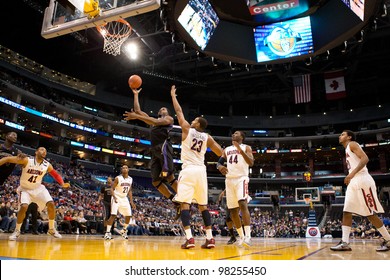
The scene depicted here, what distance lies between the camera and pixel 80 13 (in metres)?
8.71

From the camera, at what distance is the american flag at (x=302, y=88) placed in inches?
1203

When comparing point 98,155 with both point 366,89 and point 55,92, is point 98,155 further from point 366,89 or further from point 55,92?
point 366,89

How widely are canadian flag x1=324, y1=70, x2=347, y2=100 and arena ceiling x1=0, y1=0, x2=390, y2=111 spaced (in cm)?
223

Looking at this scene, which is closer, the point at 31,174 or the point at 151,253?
the point at 151,253

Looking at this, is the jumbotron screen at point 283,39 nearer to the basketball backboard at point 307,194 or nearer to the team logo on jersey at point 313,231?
the team logo on jersey at point 313,231

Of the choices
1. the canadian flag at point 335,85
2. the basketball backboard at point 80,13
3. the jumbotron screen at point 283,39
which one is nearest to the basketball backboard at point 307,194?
the canadian flag at point 335,85

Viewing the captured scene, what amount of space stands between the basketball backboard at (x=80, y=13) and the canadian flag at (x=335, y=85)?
2559cm

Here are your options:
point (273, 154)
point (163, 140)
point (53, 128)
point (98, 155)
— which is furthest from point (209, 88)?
point (163, 140)

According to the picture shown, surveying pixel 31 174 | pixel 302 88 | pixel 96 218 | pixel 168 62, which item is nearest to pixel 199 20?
pixel 96 218

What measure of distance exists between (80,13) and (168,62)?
28.4 metres

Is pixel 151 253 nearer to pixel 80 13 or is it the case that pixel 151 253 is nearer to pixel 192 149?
pixel 192 149

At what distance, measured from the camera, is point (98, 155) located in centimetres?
4566

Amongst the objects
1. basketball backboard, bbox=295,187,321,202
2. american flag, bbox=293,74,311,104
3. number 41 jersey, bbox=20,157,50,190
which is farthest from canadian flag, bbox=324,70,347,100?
number 41 jersey, bbox=20,157,50,190

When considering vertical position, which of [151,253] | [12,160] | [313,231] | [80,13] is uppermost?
[80,13]
